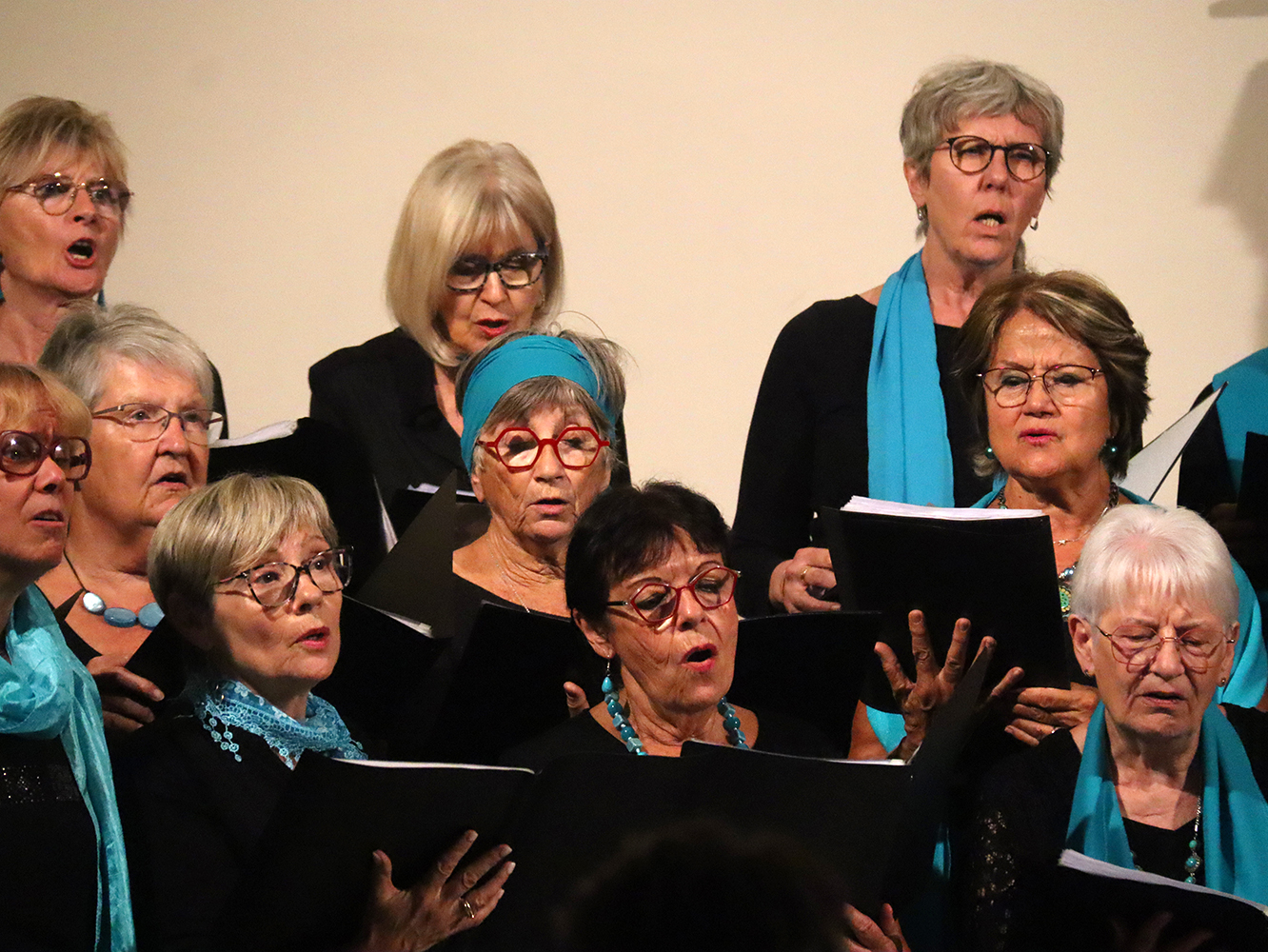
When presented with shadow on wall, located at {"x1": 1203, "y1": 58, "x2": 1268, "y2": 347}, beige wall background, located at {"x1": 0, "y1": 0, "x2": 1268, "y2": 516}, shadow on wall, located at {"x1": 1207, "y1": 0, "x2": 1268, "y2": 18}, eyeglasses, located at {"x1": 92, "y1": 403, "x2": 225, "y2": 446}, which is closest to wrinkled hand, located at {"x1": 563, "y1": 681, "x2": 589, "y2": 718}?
eyeglasses, located at {"x1": 92, "y1": 403, "x2": 225, "y2": 446}

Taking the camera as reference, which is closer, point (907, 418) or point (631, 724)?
point (631, 724)

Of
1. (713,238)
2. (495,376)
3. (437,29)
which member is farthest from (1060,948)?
(437,29)

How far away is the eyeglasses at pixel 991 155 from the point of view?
11.4ft

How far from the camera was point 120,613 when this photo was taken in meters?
2.95

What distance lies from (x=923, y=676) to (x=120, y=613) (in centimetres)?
134

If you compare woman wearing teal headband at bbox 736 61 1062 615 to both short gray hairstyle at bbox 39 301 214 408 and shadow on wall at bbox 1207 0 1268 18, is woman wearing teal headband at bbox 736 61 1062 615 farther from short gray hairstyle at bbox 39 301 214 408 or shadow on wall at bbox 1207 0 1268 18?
shadow on wall at bbox 1207 0 1268 18

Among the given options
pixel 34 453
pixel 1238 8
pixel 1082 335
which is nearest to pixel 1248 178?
pixel 1238 8

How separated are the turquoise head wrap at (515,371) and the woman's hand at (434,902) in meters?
1.12

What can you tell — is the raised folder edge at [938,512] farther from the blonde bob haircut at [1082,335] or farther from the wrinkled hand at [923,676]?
the blonde bob haircut at [1082,335]

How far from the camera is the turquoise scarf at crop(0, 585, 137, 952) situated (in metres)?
2.27

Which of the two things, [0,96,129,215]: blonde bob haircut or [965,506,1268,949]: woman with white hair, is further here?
[0,96,129,215]: blonde bob haircut

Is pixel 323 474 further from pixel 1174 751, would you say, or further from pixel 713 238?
pixel 713 238

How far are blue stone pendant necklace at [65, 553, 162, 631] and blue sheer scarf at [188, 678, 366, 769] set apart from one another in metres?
0.36

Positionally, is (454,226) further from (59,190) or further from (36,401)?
(36,401)
